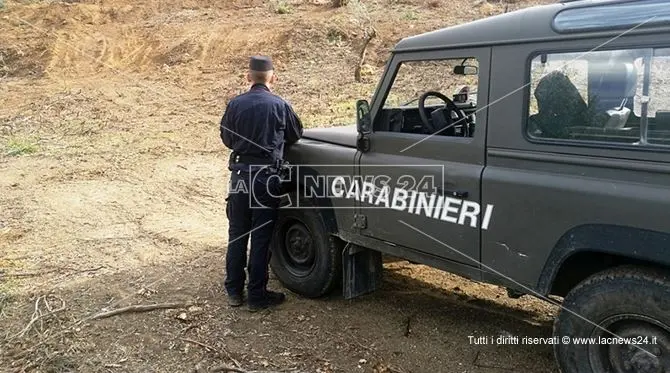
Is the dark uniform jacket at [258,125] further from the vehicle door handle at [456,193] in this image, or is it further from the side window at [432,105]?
the vehicle door handle at [456,193]

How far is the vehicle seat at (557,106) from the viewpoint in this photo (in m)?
2.93

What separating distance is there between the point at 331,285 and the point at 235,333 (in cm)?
78

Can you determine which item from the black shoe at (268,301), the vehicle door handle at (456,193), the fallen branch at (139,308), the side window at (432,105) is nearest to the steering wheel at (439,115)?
the side window at (432,105)

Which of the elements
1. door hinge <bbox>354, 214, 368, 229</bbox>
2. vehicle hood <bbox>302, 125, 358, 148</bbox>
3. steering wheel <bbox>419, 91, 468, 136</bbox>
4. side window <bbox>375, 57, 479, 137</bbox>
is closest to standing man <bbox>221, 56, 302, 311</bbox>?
vehicle hood <bbox>302, 125, 358, 148</bbox>

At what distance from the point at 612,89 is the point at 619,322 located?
107cm

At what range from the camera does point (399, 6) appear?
18.0 m

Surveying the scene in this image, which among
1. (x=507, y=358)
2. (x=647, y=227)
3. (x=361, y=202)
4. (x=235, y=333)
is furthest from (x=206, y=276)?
(x=647, y=227)

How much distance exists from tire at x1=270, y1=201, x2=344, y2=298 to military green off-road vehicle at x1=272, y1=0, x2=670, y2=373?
404 millimetres

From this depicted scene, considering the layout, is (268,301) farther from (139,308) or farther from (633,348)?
(633,348)

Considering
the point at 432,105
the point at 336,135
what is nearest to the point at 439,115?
the point at 432,105

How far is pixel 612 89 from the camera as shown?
111 inches

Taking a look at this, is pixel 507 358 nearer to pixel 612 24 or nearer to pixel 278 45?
pixel 612 24

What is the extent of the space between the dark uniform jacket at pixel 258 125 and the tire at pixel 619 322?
220cm

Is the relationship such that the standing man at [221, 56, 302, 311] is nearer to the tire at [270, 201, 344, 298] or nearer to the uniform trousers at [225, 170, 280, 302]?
the uniform trousers at [225, 170, 280, 302]
